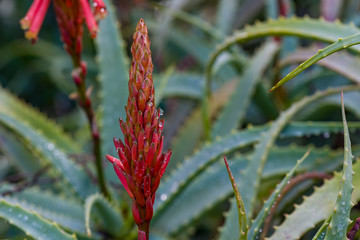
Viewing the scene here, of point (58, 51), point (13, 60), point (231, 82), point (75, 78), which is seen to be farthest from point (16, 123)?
point (13, 60)

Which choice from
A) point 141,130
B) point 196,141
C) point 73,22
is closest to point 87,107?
point 73,22

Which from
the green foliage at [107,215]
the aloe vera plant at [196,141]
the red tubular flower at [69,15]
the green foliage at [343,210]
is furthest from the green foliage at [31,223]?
the green foliage at [343,210]

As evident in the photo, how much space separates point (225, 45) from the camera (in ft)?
3.06

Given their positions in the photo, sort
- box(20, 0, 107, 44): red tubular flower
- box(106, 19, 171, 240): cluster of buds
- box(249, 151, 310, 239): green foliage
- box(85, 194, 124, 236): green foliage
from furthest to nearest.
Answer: box(85, 194, 124, 236): green foliage < box(20, 0, 107, 44): red tubular flower < box(249, 151, 310, 239): green foliage < box(106, 19, 171, 240): cluster of buds

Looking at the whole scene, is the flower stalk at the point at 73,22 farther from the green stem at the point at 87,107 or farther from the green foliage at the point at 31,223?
the green foliage at the point at 31,223

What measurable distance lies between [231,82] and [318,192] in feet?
1.96

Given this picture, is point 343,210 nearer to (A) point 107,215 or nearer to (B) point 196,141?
(A) point 107,215

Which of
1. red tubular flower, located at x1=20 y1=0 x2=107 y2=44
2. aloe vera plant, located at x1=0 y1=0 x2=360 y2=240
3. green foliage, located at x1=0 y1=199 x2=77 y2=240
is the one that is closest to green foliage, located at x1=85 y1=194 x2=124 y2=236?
aloe vera plant, located at x1=0 y1=0 x2=360 y2=240

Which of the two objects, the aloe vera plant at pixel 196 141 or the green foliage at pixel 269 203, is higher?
the aloe vera plant at pixel 196 141

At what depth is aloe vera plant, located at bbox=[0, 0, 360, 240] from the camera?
20.5 inches

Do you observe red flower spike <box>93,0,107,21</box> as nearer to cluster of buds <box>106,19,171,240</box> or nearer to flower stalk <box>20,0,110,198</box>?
flower stalk <box>20,0,110,198</box>

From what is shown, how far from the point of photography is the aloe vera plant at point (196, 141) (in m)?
0.52

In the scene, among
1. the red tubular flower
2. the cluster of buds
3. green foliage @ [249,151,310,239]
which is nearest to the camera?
the cluster of buds

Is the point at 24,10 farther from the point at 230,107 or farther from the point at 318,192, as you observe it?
the point at 318,192
